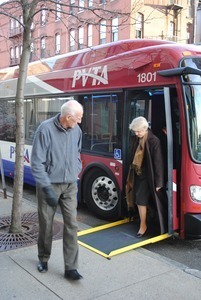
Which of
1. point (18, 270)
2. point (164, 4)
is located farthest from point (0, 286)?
point (164, 4)

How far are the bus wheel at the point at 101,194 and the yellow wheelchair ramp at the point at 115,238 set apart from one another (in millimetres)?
372

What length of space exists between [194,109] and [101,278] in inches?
95.6

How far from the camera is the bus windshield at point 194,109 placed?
4785mm

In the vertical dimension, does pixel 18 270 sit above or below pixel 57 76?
below

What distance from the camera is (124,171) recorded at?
570 centimetres

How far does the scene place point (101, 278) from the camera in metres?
3.85

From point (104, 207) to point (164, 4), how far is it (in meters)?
28.1

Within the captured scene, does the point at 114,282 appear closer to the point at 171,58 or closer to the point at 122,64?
the point at 171,58

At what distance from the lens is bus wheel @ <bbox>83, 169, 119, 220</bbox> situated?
5.98 m

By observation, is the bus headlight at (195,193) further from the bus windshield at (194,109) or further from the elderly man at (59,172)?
the elderly man at (59,172)

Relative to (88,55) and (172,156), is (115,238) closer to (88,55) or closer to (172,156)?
(172,156)

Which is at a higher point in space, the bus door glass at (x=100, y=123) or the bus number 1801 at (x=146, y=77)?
the bus number 1801 at (x=146, y=77)

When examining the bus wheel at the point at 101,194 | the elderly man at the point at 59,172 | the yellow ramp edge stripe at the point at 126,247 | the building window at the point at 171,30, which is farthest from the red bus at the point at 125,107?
Answer: the building window at the point at 171,30

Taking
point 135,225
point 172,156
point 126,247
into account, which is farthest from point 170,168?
point 135,225
